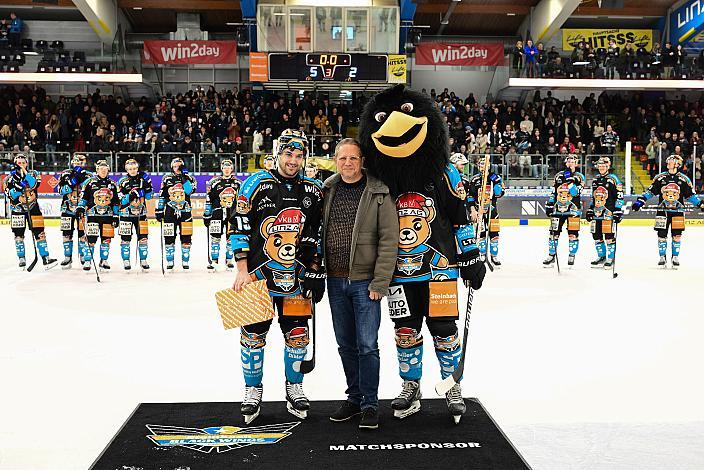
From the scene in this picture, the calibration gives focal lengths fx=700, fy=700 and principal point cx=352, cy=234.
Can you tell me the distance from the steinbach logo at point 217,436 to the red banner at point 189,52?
2065cm

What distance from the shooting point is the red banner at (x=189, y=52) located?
2298 cm

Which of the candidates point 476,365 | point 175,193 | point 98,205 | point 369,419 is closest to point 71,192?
point 98,205

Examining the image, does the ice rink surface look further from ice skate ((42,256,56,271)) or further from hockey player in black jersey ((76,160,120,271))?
ice skate ((42,256,56,271))

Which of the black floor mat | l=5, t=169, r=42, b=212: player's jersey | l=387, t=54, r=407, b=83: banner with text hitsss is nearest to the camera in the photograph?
the black floor mat

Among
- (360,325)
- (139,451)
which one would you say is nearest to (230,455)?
(139,451)

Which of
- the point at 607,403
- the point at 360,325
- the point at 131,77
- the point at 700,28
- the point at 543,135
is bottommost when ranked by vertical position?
the point at 607,403

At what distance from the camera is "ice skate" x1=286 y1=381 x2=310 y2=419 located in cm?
385

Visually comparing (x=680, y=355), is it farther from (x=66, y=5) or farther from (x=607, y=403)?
(x=66, y=5)

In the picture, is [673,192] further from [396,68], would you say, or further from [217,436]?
[396,68]

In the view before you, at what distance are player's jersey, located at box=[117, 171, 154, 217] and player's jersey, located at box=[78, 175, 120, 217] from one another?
0.14 metres

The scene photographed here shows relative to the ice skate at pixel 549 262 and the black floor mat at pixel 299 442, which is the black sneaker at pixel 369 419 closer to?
the black floor mat at pixel 299 442

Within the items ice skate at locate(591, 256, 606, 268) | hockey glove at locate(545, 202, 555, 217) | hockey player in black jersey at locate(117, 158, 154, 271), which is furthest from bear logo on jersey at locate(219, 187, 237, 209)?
ice skate at locate(591, 256, 606, 268)

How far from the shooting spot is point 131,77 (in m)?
23.0

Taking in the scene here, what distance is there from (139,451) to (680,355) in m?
4.17
